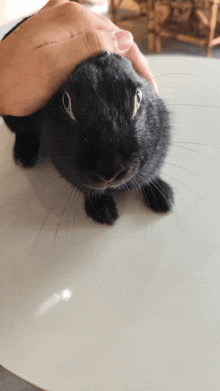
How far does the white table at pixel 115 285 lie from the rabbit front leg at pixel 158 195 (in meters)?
0.02

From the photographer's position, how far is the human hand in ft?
1.61

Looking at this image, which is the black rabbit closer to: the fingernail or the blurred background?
the fingernail

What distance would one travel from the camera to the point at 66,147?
1.61 ft

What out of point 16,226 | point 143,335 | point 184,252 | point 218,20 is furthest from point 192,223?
point 218,20

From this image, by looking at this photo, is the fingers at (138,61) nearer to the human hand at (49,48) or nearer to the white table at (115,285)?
the human hand at (49,48)

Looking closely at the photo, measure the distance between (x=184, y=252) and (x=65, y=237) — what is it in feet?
0.70

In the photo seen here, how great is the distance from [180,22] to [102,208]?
2.03m

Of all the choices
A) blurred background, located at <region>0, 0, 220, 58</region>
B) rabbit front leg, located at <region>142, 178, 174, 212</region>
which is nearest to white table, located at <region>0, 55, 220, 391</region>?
rabbit front leg, located at <region>142, 178, 174, 212</region>

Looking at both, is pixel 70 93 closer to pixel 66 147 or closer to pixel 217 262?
pixel 66 147

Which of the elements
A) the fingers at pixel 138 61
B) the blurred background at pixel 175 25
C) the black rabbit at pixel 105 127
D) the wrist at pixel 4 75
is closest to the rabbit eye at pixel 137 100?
the black rabbit at pixel 105 127

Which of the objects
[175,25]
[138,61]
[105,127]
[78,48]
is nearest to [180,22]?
[175,25]

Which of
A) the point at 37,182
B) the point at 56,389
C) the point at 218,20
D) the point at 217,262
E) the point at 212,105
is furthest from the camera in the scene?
the point at 218,20

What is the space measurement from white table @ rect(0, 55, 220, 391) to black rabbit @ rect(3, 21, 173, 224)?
8 centimetres

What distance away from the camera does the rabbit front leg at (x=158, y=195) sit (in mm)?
607
